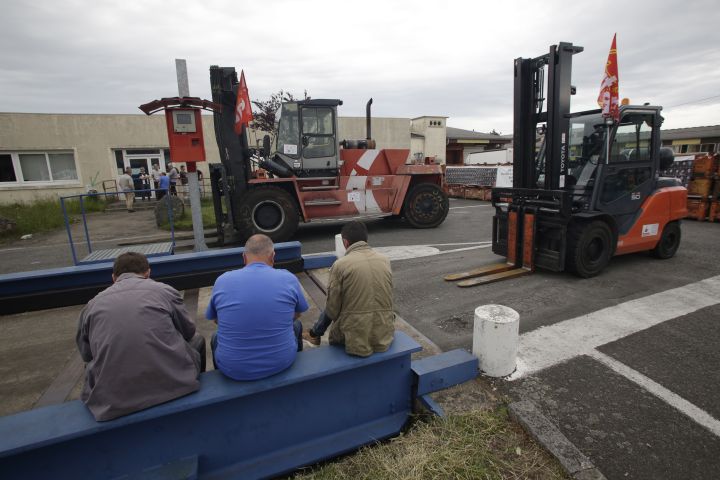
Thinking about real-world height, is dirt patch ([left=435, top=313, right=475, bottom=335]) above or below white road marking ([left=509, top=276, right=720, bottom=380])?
above

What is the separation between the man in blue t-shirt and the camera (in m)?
2.23

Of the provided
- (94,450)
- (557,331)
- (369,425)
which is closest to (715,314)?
(557,331)

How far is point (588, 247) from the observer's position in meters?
5.40

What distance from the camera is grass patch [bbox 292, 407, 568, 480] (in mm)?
2201

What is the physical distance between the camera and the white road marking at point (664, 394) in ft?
8.51

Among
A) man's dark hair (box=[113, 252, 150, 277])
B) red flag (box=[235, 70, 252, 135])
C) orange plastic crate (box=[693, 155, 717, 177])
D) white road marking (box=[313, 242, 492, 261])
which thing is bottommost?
white road marking (box=[313, 242, 492, 261])

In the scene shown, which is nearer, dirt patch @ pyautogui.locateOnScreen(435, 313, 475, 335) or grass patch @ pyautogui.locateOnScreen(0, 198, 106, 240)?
dirt patch @ pyautogui.locateOnScreen(435, 313, 475, 335)

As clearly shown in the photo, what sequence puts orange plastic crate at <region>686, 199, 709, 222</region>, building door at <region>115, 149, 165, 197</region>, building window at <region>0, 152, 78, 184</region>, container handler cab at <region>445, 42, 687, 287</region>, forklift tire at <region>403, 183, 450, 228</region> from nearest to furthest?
container handler cab at <region>445, 42, 687, 287</region> → orange plastic crate at <region>686, 199, 709, 222</region> → forklift tire at <region>403, 183, 450, 228</region> → building window at <region>0, 152, 78, 184</region> → building door at <region>115, 149, 165, 197</region>

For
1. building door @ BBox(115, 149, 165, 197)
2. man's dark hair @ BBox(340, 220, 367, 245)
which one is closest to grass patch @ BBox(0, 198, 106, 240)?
building door @ BBox(115, 149, 165, 197)

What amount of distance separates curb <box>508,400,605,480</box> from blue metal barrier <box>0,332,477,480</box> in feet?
1.71

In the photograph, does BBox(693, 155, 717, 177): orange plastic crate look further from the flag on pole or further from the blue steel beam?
the blue steel beam

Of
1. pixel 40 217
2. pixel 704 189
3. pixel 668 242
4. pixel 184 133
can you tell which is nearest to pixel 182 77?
pixel 184 133

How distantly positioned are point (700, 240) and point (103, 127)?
22921 millimetres

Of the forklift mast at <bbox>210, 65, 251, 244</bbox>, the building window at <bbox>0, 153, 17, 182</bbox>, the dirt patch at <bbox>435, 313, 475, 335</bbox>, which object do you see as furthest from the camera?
the building window at <bbox>0, 153, 17, 182</bbox>
